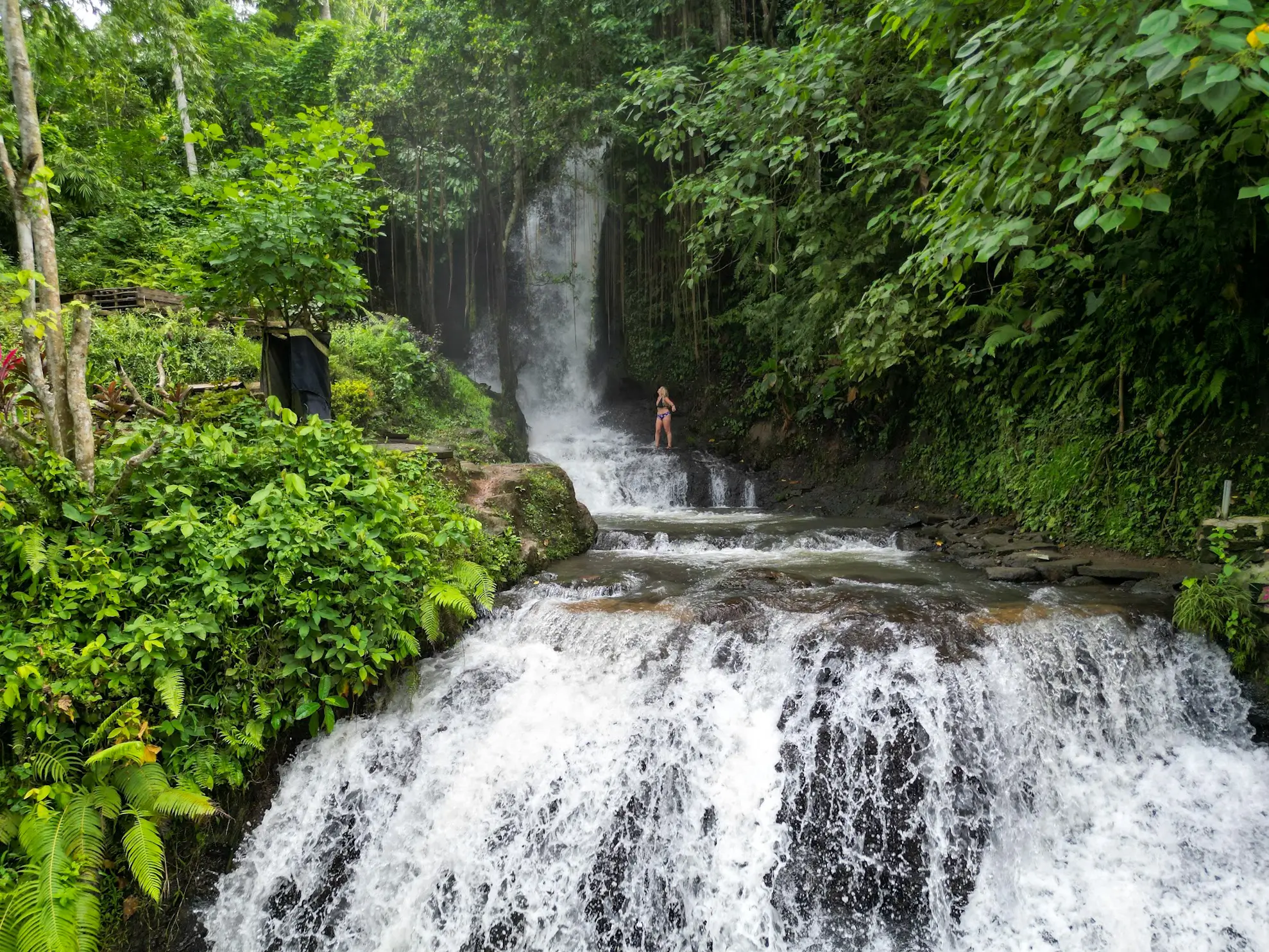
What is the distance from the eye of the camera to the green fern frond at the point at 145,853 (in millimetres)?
3492

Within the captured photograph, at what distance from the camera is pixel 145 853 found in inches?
140

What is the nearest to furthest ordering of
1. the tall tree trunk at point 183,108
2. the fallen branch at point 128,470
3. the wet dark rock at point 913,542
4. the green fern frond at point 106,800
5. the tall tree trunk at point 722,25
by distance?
the green fern frond at point 106,800 < the fallen branch at point 128,470 < the wet dark rock at point 913,542 < the tall tree trunk at point 722,25 < the tall tree trunk at point 183,108

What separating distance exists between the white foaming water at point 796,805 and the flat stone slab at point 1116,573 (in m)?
1.22

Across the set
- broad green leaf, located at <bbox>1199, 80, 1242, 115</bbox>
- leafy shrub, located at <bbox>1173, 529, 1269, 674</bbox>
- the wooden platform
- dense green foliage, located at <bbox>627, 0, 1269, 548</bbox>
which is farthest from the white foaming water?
the wooden platform

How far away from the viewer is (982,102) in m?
4.09

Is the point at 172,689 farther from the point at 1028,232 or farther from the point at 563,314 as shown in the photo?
the point at 563,314

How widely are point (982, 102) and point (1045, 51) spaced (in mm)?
367

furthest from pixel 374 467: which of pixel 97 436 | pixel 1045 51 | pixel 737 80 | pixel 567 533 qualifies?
pixel 737 80

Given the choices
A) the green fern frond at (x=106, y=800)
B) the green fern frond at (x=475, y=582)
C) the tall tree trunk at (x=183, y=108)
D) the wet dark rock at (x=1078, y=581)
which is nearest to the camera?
the green fern frond at (x=106, y=800)

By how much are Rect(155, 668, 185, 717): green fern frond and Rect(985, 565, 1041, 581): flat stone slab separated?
6261mm

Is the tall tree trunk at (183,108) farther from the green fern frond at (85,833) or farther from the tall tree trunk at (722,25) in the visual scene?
the green fern frond at (85,833)

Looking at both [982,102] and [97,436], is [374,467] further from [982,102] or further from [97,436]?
[982,102]

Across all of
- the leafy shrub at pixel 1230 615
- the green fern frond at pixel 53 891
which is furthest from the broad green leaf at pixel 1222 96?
the green fern frond at pixel 53 891

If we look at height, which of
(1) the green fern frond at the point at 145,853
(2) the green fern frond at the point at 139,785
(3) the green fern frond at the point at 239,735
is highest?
(3) the green fern frond at the point at 239,735
